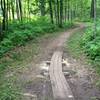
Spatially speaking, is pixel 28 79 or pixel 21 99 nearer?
pixel 21 99

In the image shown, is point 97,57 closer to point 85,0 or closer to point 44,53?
point 44,53

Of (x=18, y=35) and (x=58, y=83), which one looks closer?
(x=58, y=83)

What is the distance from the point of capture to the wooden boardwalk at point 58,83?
271 inches

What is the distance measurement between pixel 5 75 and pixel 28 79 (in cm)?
119

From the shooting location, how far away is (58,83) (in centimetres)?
789

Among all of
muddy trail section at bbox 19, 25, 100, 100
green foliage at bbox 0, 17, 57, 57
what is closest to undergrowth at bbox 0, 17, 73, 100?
green foliage at bbox 0, 17, 57, 57

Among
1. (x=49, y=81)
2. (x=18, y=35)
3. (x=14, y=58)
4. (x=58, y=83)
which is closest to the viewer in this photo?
(x=58, y=83)

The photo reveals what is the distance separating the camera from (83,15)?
50.7m

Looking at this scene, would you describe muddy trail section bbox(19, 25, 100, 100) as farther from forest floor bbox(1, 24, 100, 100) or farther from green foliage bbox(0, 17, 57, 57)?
green foliage bbox(0, 17, 57, 57)

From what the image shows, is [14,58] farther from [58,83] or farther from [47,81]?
[58,83]

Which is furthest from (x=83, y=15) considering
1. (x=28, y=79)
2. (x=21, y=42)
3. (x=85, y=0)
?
(x=28, y=79)

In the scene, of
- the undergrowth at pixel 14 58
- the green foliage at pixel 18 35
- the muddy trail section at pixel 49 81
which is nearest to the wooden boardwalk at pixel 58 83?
the muddy trail section at pixel 49 81

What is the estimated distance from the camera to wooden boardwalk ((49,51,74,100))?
6.88 metres

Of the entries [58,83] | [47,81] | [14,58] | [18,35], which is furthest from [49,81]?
[18,35]
